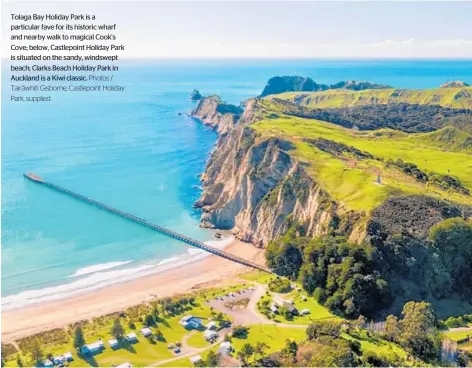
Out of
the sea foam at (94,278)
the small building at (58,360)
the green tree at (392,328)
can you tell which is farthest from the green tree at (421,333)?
the sea foam at (94,278)

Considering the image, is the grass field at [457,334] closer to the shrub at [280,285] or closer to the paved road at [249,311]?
the paved road at [249,311]

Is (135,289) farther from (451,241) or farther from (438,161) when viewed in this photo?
(438,161)

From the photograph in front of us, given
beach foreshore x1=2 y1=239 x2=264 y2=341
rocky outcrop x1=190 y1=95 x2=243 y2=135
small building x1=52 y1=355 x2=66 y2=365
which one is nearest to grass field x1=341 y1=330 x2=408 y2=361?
beach foreshore x1=2 y1=239 x2=264 y2=341

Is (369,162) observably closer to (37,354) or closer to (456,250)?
(456,250)

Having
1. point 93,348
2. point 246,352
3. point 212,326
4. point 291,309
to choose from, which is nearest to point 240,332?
point 212,326

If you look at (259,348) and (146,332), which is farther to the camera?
(146,332)

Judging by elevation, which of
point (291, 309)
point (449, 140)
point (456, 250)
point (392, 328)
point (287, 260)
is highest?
point (449, 140)
